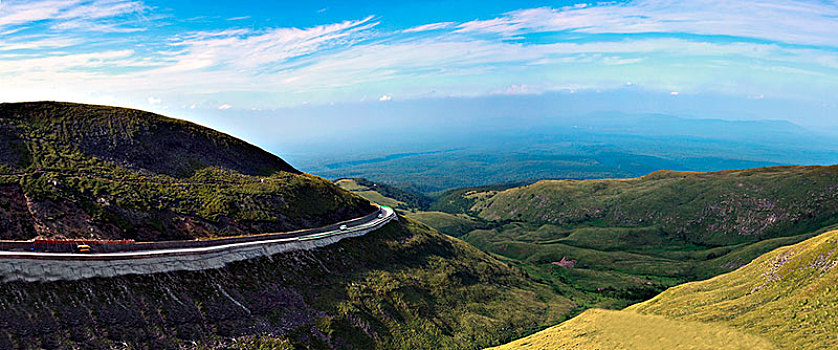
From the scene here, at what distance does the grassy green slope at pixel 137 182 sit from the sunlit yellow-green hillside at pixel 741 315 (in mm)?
52265

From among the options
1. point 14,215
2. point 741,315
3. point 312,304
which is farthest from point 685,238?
point 14,215

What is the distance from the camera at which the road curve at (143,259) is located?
40188 mm

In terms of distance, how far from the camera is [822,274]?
47.1 metres

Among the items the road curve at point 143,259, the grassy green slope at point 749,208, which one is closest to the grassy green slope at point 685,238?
the grassy green slope at point 749,208

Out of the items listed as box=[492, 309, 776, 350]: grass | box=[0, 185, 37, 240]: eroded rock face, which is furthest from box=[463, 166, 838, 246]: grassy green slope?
box=[0, 185, 37, 240]: eroded rock face

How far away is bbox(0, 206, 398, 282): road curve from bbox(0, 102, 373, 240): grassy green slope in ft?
32.0

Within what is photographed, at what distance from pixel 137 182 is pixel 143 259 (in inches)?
1120

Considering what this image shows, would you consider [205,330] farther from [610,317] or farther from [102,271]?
[610,317]

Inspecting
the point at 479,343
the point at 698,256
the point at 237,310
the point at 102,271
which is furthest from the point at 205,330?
the point at 698,256

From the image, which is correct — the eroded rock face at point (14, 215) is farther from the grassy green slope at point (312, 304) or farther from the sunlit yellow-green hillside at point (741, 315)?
the sunlit yellow-green hillside at point (741, 315)

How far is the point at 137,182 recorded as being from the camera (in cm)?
6994

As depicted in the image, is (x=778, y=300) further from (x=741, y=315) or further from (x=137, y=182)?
(x=137, y=182)

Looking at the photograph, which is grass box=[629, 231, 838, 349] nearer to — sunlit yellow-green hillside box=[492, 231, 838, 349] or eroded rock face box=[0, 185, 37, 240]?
sunlit yellow-green hillside box=[492, 231, 838, 349]

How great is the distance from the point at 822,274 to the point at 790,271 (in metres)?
5.52
